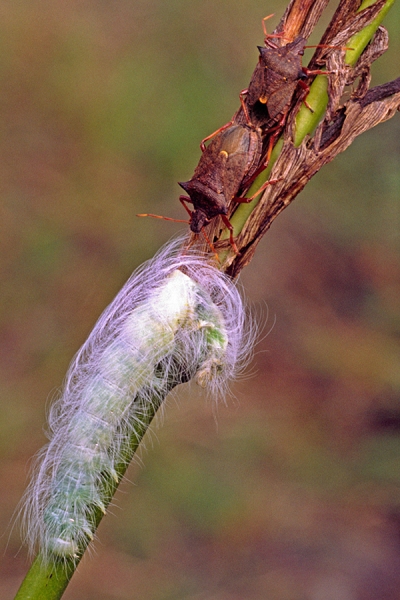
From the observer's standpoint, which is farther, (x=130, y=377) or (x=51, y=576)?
(x=130, y=377)

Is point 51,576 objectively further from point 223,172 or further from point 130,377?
point 223,172

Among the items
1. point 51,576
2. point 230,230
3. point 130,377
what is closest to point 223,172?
point 230,230

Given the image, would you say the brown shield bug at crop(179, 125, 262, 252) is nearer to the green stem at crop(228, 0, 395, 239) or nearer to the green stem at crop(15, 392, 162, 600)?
the green stem at crop(228, 0, 395, 239)

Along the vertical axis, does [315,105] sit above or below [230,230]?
above

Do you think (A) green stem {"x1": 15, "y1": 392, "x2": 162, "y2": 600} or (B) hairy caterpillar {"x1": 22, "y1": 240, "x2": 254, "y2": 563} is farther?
(B) hairy caterpillar {"x1": 22, "y1": 240, "x2": 254, "y2": 563}

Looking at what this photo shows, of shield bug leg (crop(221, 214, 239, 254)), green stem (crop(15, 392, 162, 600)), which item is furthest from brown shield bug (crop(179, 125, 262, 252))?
green stem (crop(15, 392, 162, 600))

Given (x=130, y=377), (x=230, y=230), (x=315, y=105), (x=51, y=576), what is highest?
(x=315, y=105)

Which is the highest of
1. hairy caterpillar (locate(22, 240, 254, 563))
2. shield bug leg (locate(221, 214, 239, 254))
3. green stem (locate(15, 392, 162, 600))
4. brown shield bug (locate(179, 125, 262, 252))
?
brown shield bug (locate(179, 125, 262, 252))

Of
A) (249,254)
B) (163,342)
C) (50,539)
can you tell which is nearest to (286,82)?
(249,254)

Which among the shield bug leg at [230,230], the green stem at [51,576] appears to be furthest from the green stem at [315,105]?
the green stem at [51,576]

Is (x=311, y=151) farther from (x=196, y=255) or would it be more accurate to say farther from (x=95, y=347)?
(x=95, y=347)
